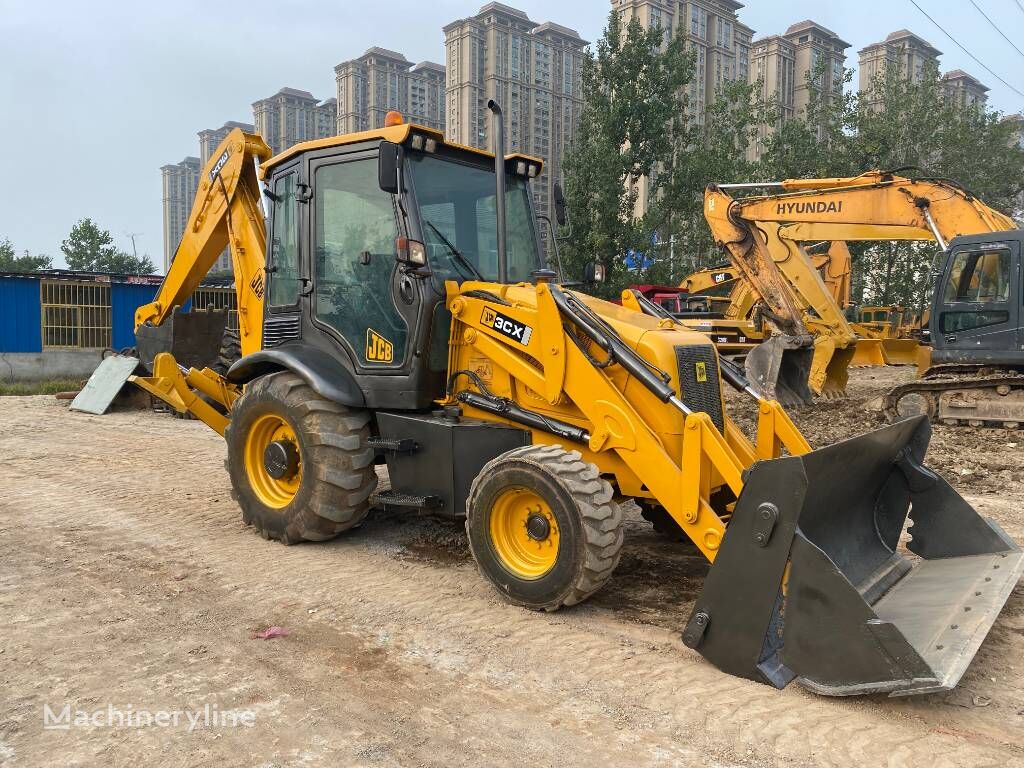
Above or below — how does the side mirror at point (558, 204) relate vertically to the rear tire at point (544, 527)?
above

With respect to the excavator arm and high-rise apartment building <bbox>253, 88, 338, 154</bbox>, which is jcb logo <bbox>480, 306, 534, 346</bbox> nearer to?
the excavator arm

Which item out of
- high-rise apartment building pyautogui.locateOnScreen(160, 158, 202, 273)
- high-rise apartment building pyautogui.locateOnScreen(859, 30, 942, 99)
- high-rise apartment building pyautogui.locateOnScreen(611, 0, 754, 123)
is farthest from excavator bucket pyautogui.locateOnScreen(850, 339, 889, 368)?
high-rise apartment building pyautogui.locateOnScreen(160, 158, 202, 273)

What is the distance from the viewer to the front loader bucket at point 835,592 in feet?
10.6

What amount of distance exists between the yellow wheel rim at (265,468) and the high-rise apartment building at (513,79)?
78.0 feet

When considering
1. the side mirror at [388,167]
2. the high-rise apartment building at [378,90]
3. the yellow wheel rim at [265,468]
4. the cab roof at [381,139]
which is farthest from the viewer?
the high-rise apartment building at [378,90]

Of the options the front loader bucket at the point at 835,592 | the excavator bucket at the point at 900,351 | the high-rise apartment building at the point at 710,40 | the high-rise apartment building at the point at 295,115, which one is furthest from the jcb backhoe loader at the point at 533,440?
the high-rise apartment building at the point at 295,115

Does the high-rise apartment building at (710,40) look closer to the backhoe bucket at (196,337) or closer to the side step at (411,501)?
the backhoe bucket at (196,337)

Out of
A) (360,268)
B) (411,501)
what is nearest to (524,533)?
(411,501)

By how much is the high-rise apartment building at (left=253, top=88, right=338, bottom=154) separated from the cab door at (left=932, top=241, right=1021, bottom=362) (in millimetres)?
41188

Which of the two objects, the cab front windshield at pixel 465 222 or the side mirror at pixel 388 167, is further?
the cab front windshield at pixel 465 222

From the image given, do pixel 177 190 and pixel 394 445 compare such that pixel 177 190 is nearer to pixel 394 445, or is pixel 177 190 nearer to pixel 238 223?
pixel 238 223

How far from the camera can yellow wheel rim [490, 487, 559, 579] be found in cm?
432

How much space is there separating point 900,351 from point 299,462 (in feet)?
42.3

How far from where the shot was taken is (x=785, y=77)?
1513 inches
